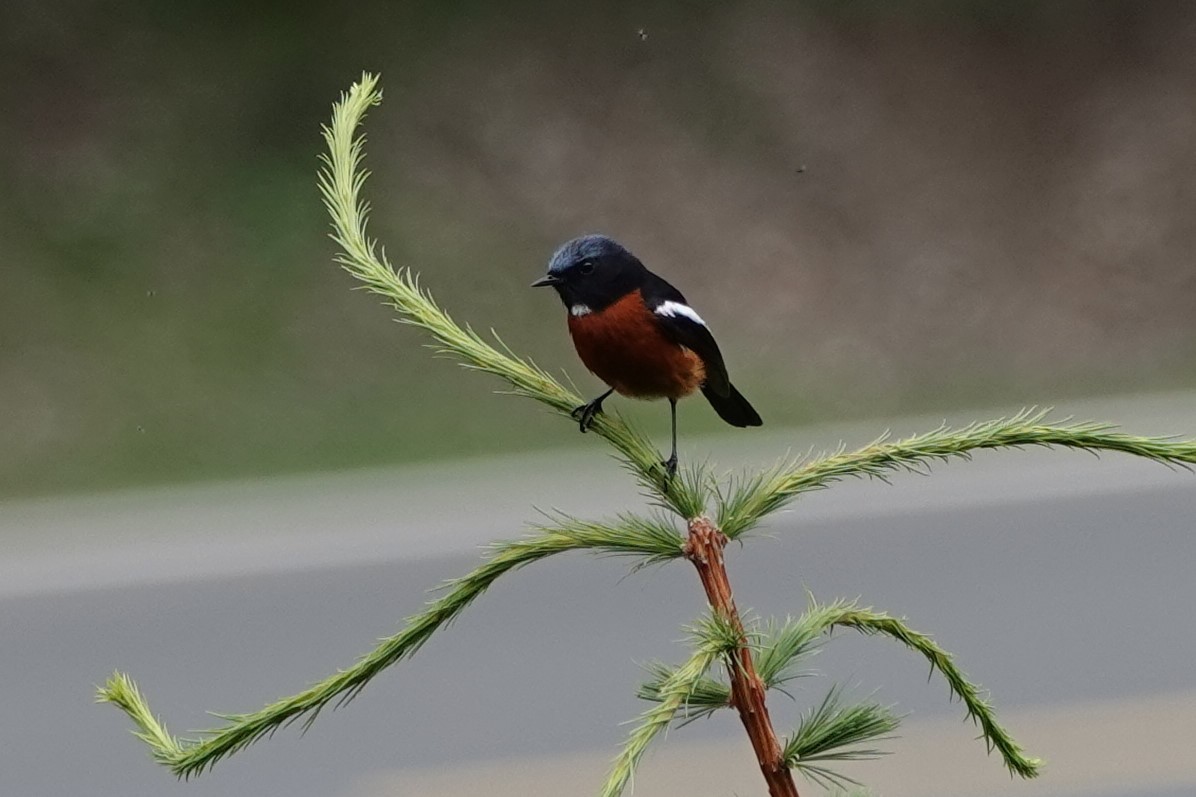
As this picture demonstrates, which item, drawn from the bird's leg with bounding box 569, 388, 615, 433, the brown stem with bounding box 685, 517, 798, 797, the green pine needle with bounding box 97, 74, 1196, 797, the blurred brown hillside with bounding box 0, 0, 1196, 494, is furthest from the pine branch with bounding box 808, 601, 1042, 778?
the blurred brown hillside with bounding box 0, 0, 1196, 494

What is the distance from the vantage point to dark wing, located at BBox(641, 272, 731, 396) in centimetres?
182

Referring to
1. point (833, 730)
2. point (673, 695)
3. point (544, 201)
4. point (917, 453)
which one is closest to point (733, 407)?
point (917, 453)

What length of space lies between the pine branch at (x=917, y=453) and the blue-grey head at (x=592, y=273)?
0.49 m

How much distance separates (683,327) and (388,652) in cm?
88

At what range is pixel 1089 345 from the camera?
734cm

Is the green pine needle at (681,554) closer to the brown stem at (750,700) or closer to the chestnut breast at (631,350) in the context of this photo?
the brown stem at (750,700)

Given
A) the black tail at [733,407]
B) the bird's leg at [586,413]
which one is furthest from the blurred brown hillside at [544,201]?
the bird's leg at [586,413]

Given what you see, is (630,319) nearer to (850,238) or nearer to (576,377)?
(576,377)

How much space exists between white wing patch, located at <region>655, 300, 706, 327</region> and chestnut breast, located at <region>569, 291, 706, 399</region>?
0.03 metres

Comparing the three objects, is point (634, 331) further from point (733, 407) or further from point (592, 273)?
point (733, 407)

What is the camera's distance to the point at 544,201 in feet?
25.0

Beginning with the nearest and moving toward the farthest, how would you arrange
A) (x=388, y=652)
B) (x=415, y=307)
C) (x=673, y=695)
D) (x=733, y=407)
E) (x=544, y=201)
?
(x=673, y=695), (x=388, y=652), (x=415, y=307), (x=733, y=407), (x=544, y=201)

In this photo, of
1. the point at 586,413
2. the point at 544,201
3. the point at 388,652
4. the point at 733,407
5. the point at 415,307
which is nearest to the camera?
the point at 388,652

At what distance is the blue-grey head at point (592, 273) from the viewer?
157cm
